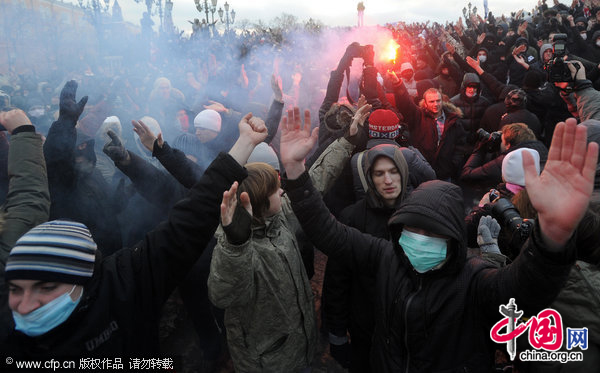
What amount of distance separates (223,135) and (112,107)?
2.12 m

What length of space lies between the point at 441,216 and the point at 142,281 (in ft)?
4.53

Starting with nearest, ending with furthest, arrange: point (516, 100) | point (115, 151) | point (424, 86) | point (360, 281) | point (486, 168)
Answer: point (360, 281), point (115, 151), point (486, 168), point (516, 100), point (424, 86)

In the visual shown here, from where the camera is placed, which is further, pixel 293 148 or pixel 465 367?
pixel 293 148

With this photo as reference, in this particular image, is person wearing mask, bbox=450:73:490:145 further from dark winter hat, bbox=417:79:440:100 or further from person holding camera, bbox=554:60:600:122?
person holding camera, bbox=554:60:600:122

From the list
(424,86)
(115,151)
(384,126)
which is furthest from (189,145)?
(424,86)

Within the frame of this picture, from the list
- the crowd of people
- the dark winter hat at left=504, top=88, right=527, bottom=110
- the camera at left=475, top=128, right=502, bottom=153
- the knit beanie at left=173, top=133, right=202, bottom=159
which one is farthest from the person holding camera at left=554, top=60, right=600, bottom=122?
the knit beanie at left=173, top=133, right=202, bottom=159

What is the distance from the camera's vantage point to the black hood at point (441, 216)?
4.88ft

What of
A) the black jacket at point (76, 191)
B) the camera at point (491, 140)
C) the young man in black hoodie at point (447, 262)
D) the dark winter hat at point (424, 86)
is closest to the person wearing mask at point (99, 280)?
the young man in black hoodie at point (447, 262)

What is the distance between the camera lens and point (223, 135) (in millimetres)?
4117

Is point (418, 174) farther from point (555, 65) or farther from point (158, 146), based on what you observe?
point (555, 65)

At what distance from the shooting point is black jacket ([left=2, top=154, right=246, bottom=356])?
1393 millimetres

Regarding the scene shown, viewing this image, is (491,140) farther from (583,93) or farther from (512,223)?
(512,223)

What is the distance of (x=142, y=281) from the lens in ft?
5.20

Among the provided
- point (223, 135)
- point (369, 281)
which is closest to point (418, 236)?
point (369, 281)
